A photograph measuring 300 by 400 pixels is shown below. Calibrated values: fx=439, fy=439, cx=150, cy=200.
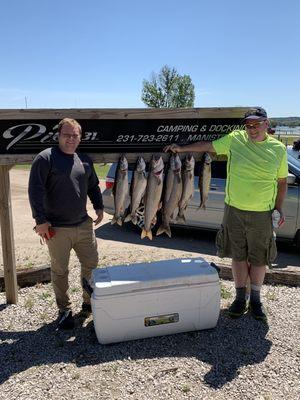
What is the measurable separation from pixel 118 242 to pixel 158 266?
4127 mm

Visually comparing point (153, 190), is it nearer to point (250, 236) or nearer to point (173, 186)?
point (173, 186)

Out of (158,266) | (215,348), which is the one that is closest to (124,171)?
(158,266)

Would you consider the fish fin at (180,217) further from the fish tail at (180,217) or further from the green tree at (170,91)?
the green tree at (170,91)

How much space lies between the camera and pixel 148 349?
13.7 ft

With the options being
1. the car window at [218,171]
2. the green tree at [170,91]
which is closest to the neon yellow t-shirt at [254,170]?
the car window at [218,171]

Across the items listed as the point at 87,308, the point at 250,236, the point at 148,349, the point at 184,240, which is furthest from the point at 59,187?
the point at 184,240

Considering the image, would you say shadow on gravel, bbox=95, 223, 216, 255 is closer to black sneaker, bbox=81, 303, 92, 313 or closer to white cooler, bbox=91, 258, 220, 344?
black sneaker, bbox=81, 303, 92, 313

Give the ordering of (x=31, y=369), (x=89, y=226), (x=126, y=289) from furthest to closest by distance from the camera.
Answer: (x=89, y=226), (x=126, y=289), (x=31, y=369)

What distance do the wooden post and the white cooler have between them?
1.22 metres

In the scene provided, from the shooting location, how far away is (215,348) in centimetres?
424

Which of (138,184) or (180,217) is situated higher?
(138,184)

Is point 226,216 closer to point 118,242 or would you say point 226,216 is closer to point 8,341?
point 8,341

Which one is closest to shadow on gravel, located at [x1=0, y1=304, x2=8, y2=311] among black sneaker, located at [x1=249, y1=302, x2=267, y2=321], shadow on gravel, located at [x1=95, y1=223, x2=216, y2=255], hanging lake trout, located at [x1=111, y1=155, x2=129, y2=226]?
hanging lake trout, located at [x1=111, y1=155, x2=129, y2=226]

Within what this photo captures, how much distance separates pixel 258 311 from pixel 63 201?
2.44 meters
